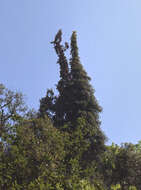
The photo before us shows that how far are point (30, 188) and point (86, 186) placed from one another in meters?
1.22

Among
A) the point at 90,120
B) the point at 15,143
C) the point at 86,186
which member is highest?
the point at 90,120

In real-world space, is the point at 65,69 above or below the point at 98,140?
above

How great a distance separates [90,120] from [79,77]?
7.31m

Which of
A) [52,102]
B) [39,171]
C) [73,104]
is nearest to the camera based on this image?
[39,171]

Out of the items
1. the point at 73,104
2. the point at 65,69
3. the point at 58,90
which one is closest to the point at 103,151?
the point at 73,104

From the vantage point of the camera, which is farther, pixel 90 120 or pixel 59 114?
pixel 59 114

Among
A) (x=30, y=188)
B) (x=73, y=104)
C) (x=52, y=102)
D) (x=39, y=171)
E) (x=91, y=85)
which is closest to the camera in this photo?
(x=30, y=188)

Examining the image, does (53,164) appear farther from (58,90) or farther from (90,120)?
(58,90)

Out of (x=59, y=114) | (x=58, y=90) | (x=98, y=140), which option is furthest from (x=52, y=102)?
(x=98, y=140)

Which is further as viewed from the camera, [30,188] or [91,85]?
[91,85]

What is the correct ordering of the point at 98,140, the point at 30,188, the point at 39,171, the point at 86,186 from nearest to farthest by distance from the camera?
the point at 30,188
the point at 86,186
the point at 39,171
the point at 98,140

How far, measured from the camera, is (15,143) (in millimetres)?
4266

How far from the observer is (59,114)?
2550 centimetres

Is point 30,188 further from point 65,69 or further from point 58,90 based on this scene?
point 65,69
